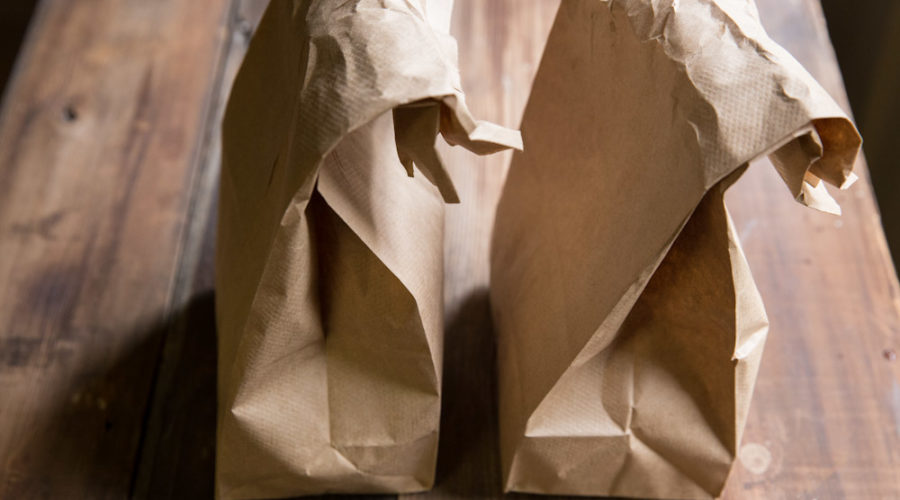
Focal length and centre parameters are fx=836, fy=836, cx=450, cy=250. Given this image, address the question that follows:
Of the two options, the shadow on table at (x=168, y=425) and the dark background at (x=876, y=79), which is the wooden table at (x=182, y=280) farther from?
the dark background at (x=876, y=79)

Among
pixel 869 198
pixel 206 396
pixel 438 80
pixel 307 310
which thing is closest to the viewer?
pixel 438 80

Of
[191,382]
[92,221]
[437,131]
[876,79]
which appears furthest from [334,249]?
[876,79]

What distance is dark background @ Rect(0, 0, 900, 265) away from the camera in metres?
1.38

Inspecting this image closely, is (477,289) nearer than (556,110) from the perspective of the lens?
No

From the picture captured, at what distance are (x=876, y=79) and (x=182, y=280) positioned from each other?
1242 mm

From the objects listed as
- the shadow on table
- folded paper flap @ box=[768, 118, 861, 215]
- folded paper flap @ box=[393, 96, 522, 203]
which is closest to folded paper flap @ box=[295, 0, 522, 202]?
folded paper flap @ box=[393, 96, 522, 203]

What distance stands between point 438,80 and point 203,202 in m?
0.42

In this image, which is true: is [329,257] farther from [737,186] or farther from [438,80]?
[737,186]

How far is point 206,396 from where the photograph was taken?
0.66 m

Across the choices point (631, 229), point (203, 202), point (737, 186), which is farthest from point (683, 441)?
point (203, 202)

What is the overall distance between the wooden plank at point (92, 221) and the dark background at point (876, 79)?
64cm

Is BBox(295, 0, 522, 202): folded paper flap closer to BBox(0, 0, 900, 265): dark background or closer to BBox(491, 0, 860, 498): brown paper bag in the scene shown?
BBox(491, 0, 860, 498): brown paper bag

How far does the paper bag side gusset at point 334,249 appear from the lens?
0.43m

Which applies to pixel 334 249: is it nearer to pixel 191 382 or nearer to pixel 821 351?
pixel 191 382
